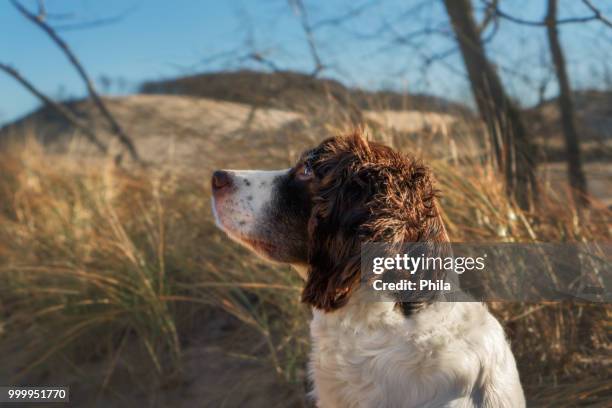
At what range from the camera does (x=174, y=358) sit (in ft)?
13.2

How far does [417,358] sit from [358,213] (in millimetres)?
524

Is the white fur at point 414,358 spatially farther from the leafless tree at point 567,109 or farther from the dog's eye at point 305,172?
the leafless tree at point 567,109

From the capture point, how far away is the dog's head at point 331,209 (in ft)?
6.99

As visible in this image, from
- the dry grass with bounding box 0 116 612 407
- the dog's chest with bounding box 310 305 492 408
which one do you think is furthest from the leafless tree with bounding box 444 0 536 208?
the dog's chest with bounding box 310 305 492 408

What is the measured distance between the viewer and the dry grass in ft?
10.8

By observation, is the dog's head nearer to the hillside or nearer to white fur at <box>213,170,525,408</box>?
white fur at <box>213,170,525,408</box>

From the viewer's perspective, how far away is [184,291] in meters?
4.51

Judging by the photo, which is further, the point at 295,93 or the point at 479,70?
the point at 295,93

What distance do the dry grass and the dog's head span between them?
105cm

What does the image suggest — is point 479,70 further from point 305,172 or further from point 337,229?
point 337,229

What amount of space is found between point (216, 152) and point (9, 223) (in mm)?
2265

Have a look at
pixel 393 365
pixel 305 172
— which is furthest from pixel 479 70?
pixel 393 365

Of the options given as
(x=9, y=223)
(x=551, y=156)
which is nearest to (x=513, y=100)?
(x=551, y=156)

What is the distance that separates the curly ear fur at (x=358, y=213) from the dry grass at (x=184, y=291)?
1.18 m
